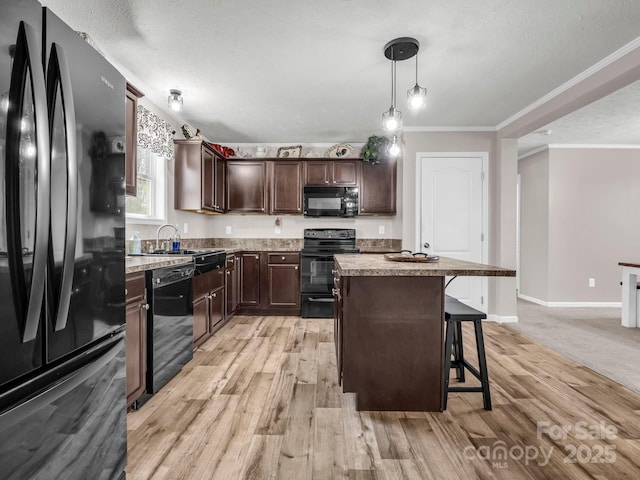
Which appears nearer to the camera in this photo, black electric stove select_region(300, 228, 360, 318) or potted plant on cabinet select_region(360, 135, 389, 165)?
black electric stove select_region(300, 228, 360, 318)

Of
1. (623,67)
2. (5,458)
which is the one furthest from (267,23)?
(623,67)

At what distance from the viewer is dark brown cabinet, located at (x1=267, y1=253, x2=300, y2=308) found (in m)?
4.47

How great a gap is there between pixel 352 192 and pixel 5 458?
13.9 ft

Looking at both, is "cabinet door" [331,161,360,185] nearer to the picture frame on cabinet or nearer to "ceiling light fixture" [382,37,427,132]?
the picture frame on cabinet

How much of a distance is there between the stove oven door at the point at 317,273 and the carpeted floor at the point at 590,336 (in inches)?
89.7

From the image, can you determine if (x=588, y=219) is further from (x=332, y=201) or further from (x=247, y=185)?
(x=247, y=185)

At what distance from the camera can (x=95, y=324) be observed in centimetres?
110

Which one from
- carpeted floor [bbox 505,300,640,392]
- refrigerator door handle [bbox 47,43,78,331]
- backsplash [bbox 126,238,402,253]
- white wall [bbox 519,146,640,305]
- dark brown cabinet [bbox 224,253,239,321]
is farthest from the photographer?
white wall [bbox 519,146,640,305]

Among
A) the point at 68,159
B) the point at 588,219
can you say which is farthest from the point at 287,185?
the point at 588,219

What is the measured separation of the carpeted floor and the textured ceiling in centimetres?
249

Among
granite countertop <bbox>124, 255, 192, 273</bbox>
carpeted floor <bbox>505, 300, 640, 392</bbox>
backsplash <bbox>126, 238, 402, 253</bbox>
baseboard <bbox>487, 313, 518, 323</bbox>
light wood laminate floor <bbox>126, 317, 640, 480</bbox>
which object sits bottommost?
light wood laminate floor <bbox>126, 317, 640, 480</bbox>

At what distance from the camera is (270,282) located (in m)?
4.48

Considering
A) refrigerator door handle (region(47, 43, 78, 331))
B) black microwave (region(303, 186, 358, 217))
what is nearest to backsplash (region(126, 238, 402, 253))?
black microwave (region(303, 186, 358, 217))

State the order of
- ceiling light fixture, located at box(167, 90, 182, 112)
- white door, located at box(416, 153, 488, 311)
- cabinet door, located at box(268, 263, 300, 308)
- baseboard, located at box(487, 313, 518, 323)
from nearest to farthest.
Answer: ceiling light fixture, located at box(167, 90, 182, 112) → baseboard, located at box(487, 313, 518, 323) → white door, located at box(416, 153, 488, 311) → cabinet door, located at box(268, 263, 300, 308)
